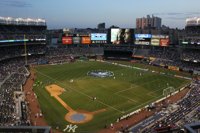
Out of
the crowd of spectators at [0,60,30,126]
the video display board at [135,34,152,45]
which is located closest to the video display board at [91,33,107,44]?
the video display board at [135,34,152,45]

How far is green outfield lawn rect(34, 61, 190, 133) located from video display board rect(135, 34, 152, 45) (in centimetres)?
2289

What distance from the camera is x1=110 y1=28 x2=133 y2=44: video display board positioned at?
106062 mm

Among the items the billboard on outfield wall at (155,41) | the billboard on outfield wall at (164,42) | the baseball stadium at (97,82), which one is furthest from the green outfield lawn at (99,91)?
the billboard on outfield wall at (164,42)

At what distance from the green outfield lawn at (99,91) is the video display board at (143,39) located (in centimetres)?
2289

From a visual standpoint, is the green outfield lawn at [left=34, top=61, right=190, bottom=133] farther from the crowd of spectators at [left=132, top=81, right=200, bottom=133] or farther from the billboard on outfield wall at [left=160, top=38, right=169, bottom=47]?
the billboard on outfield wall at [left=160, top=38, right=169, bottom=47]

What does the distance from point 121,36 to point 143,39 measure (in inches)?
368

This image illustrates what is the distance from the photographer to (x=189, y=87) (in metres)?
62.5

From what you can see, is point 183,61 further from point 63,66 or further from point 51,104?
point 51,104

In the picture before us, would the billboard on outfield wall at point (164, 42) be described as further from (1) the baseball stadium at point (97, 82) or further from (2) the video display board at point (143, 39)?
(2) the video display board at point (143, 39)

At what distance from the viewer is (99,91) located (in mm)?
58312

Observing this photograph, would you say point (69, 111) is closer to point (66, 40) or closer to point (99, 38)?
point (66, 40)

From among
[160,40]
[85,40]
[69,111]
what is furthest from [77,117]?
[85,40]

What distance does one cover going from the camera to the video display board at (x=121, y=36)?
348 ft

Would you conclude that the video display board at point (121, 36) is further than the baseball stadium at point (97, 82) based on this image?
Yes
